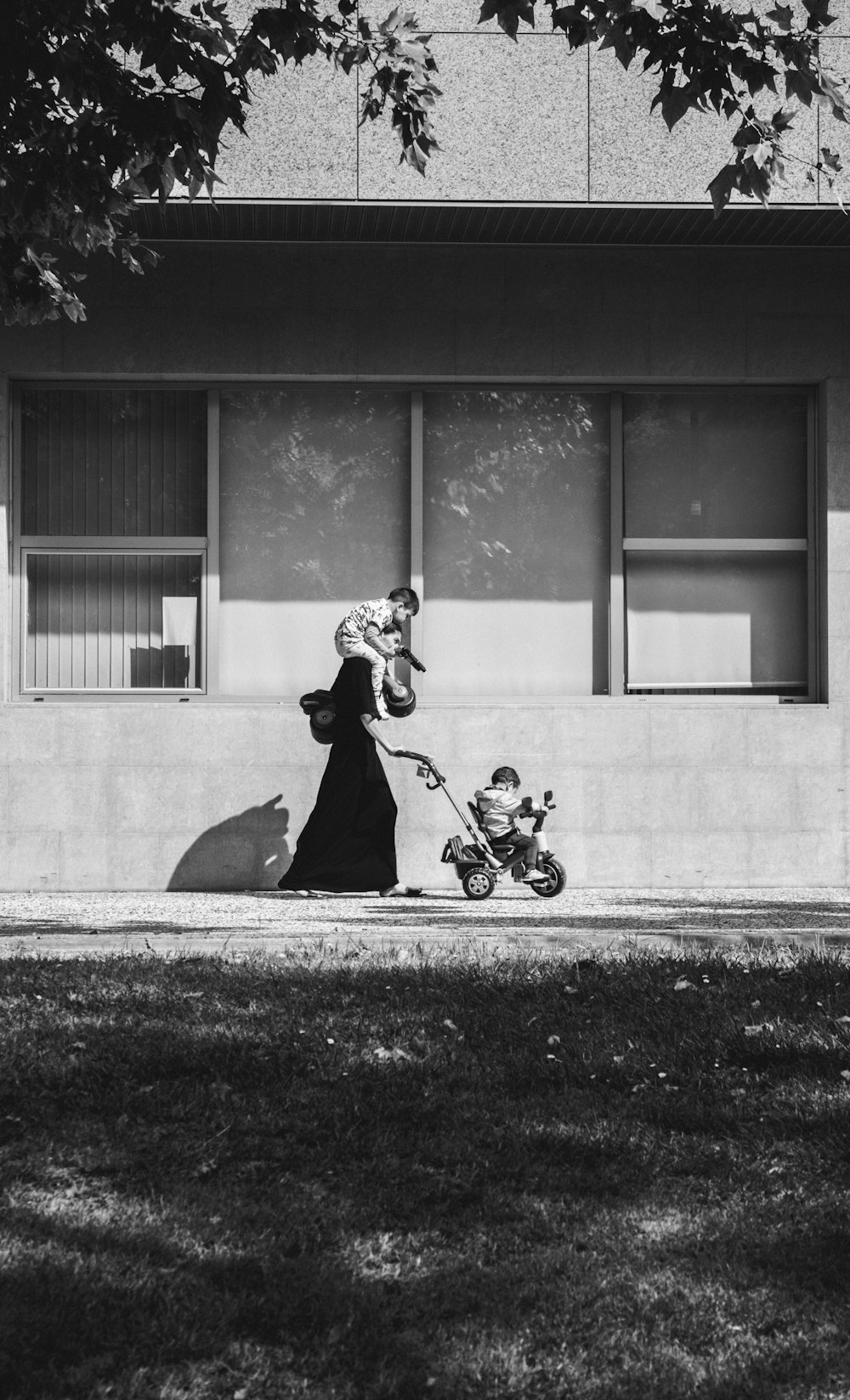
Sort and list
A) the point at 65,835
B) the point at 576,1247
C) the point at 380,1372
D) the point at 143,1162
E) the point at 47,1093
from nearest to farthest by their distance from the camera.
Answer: the point at 380,1372, the point at 576,1247, the point at 143,1162, the point at 47,1093, the point at 65,835

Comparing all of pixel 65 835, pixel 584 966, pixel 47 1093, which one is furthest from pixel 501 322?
pixel 47 1093

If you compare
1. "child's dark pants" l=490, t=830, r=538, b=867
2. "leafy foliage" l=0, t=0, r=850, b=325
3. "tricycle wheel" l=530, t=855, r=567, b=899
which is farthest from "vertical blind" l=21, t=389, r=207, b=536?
"leafy foliage" l=0, t=0, r=850, b=325

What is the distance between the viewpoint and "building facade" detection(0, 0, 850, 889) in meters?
11.7

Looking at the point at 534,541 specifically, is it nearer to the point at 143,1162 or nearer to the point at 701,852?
the point at 701,852

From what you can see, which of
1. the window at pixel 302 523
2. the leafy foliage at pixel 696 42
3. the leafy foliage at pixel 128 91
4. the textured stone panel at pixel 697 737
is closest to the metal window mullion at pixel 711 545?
the textured stone panel at pixel 697 737

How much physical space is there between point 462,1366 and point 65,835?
Result: 29.1 ft

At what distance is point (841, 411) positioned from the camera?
1210 cm

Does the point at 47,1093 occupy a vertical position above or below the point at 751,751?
below

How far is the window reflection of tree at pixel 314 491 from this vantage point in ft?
40.2

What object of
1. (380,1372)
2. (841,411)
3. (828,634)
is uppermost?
(841,411)

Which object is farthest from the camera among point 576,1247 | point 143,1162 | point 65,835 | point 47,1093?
point 65,835

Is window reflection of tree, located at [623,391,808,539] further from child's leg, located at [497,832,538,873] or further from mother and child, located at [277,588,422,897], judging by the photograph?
child's leg, located at [497,832,538,873]

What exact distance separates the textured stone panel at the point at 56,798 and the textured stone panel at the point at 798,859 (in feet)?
16.1

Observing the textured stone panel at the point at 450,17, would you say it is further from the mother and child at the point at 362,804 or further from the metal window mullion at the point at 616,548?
the mother and child at the point at 362,804
